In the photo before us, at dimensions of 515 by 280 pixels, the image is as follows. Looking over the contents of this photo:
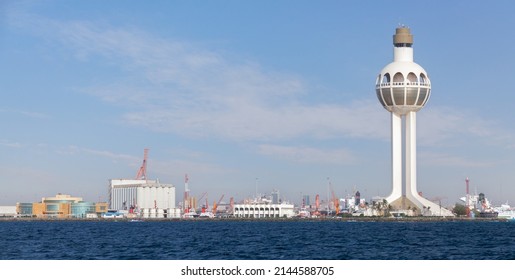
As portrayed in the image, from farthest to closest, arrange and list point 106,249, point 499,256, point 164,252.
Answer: point 106,249, point 164,252, point 499,256

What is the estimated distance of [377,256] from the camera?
3423 inches

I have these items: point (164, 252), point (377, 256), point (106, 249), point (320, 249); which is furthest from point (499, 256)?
point (106, 249)

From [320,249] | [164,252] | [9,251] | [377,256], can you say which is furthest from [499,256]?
[9,251]
